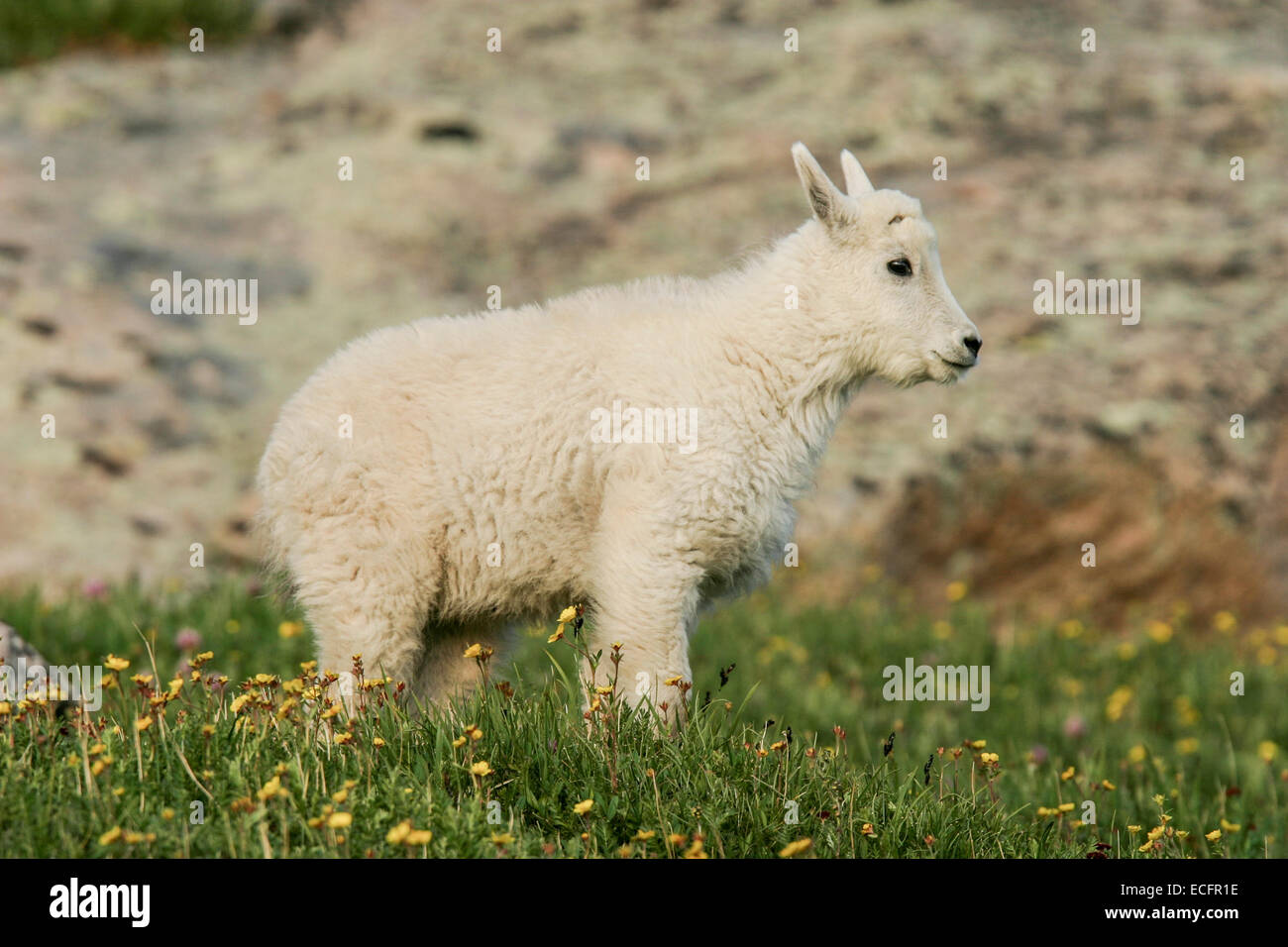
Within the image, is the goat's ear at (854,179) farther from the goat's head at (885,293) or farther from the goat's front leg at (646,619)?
the goat's front leg at (646,619)

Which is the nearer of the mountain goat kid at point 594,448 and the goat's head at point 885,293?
the mountain goat kid at point 594,448

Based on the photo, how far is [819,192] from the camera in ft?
17.7

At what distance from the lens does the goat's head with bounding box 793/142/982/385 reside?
545cm

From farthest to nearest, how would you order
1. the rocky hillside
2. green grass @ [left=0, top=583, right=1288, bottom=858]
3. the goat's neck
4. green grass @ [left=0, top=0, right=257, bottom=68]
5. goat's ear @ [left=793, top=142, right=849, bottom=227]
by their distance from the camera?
green grass @ [left=0, top=0, right=257, bottom=68] < the rocky hillside < the goat's neck < goat's ear @ [left=793, top=142, right=849, bottom=227] < green grass @ [left=0, top=583, right=1288, bottom=858]

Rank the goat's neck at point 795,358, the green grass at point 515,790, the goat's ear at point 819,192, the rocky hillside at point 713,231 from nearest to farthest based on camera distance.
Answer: the green grass at point 515,790, the goat's ear at point 819,192, the goat's neck at point 795,358, the rocky hillside at point 713,231

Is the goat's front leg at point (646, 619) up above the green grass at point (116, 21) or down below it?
below

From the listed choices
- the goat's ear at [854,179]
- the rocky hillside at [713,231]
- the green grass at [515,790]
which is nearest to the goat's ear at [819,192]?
the goat's ear at [854,179]

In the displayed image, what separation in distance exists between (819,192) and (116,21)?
39.2 ft

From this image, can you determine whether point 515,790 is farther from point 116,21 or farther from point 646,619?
point 116,21

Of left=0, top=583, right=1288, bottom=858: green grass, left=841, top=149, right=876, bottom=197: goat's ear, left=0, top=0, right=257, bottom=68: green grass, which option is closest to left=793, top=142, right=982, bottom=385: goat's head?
left=841, top=149, right=876, bottom=197: goat's ear

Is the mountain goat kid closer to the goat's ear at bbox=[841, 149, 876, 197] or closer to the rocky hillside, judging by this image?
the goat's ear at bbox=[841, 149, 876, 197]

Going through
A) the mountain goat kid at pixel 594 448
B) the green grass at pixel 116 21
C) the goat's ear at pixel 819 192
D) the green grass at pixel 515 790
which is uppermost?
the green grass at pixel 116 21

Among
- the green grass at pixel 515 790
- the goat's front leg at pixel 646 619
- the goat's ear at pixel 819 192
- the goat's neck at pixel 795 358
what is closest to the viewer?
the green grass at pixel 515 790

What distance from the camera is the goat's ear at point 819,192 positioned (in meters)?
5.32
